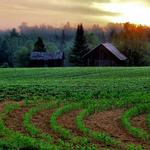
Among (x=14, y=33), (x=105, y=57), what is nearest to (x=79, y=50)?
(x=105, y=57)

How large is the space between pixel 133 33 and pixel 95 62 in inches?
1847

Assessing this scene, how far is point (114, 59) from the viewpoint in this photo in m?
82.6

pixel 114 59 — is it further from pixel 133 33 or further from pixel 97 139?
pixel 97 139

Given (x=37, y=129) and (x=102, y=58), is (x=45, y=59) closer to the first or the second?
(x=102, y=58)

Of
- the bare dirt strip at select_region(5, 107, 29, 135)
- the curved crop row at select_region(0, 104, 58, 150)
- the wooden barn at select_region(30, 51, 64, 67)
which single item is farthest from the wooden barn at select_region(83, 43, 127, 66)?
the curved crop row at select_region(0, 104, 58, 150)

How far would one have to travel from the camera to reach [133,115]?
18.9 meters

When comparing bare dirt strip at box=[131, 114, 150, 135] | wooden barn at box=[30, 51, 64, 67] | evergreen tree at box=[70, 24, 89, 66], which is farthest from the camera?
evergreen tree at box=[70, 24, 89, 66]

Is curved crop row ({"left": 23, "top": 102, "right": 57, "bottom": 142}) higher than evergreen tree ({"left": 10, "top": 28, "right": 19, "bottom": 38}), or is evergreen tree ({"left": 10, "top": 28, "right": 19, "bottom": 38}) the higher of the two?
evergreen tree ({"left": 10, "top": 28, "right": 19, "bottom": 38})

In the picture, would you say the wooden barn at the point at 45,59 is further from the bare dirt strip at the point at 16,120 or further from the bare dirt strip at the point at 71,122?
the bare dirt strip at the point at 71,122

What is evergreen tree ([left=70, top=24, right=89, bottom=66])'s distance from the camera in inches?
3540

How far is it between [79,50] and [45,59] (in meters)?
12.1

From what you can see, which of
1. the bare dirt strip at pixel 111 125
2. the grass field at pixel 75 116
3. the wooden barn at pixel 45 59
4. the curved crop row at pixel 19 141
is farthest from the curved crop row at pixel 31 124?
the wooden barn at pixel 45 59

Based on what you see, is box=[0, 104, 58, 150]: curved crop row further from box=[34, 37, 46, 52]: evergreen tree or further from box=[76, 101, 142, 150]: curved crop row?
box=[34, 37, 46, 52]: evergreen tree

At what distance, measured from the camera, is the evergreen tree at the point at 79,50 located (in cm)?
8993
